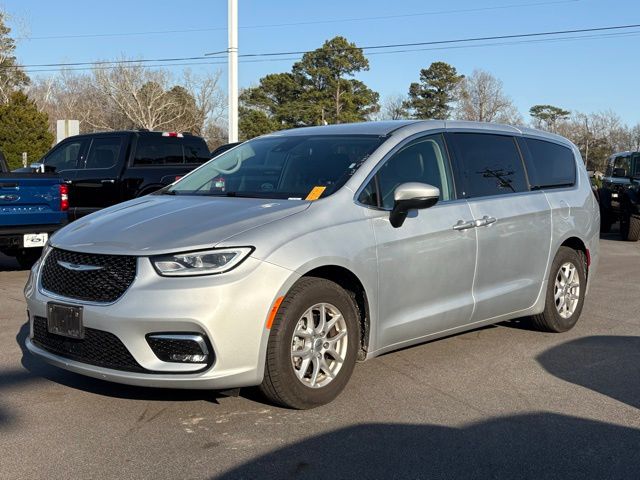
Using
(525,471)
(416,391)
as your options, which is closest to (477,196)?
(416,391)

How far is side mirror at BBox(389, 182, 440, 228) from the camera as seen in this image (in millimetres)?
4746

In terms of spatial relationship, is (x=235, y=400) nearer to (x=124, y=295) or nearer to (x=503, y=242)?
(x=124, y=295)

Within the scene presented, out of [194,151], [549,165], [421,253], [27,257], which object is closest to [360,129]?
[421,253]

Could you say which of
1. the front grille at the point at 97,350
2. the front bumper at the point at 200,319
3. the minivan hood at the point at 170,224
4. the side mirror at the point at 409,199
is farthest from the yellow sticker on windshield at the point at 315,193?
the front grille at the point at 97,350

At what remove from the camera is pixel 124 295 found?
159 inches

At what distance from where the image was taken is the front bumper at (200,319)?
13.0ft

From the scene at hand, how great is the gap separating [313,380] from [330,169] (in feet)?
4.83

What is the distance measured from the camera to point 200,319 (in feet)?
12.9

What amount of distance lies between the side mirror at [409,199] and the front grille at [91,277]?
5.60 feet

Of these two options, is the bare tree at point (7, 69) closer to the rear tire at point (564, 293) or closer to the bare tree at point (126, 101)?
the bare tree at point (126, 101)

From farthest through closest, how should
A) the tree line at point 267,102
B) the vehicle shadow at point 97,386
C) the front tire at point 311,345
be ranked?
the tree line at point 267,102
the vehicle shadow at point 97,386
the front tire at point 311,345

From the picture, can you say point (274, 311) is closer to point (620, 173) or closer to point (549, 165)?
point (549, 165)

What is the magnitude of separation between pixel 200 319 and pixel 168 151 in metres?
9.47

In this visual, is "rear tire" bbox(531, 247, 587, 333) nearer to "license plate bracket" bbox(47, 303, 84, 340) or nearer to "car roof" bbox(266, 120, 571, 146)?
"car roof" bbox(266, 120, 571, 146)
